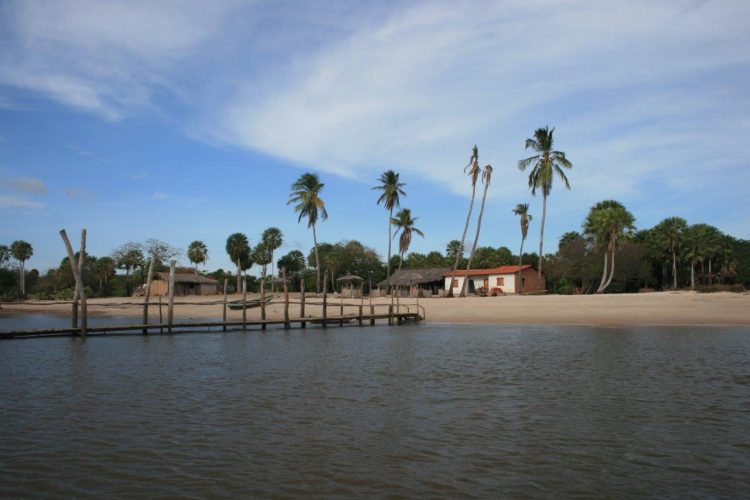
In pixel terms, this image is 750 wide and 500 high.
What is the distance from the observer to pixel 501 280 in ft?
196

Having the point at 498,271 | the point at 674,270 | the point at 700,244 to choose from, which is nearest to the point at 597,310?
the point at 498,271

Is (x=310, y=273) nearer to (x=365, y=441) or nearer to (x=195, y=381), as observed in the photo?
(x=195, y=381)

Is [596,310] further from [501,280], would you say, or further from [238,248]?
[238,248]

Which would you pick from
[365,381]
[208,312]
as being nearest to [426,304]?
[208,312]

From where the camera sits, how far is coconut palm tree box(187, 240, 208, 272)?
84.8 meters

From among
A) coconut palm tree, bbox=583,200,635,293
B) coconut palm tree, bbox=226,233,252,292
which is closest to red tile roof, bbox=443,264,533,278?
coconut palm tree, bbox=583,200,635,293

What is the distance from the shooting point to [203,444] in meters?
8.44

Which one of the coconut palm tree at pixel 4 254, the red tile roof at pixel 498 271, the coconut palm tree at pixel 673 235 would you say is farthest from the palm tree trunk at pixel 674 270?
the coconut palm tree at pixel 4 254

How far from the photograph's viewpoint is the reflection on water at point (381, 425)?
22.6 feet

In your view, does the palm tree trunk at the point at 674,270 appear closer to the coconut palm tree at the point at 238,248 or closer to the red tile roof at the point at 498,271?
the red tile roof at the point at 498,271

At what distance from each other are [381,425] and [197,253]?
7953 cm

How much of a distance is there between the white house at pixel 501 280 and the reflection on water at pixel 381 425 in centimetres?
3975

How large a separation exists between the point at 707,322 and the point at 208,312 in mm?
37441

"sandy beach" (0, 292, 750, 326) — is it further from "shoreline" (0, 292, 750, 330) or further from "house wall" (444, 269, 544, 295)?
"house wall" (444, 269, 544, 295)
